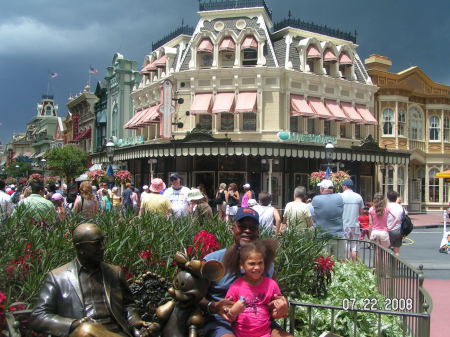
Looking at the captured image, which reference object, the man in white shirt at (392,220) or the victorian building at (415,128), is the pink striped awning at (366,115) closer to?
the victorian building at (415,128)

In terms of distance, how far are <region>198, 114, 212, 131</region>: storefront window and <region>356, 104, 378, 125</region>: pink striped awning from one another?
402 inches

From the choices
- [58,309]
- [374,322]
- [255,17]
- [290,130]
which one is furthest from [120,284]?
[255,17]

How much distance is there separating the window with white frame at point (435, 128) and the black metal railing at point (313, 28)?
955cm

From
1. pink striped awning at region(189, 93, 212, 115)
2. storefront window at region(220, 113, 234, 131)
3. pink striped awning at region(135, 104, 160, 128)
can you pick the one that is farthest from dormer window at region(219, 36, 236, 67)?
pink striped awning at region(135, 104, 160, 128)

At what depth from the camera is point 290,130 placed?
28.8m

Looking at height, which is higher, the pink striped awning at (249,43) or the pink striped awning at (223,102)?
the pink striped awning at (249,43)

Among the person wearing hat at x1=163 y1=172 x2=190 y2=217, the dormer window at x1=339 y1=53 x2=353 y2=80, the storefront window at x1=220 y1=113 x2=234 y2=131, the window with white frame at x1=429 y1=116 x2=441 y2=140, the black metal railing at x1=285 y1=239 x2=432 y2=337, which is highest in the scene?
the dormer window at x1=339 y1=53 x2=353 y2=80

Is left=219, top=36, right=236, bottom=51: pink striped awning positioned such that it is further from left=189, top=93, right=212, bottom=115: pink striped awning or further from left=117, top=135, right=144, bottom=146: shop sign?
left=117, top=135, right=144, bottom=146: shop sign

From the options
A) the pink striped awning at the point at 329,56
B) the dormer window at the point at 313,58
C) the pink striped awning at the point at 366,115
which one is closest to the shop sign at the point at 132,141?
the dormer window at the point at 313,58

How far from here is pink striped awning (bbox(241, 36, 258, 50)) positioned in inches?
1109

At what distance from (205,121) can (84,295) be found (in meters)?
26.4

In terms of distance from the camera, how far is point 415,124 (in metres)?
36.4

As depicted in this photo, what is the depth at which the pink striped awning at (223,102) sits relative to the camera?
27.4 m

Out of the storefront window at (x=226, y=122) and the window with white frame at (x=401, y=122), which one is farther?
the window with white frame at (x=401, y=122)
